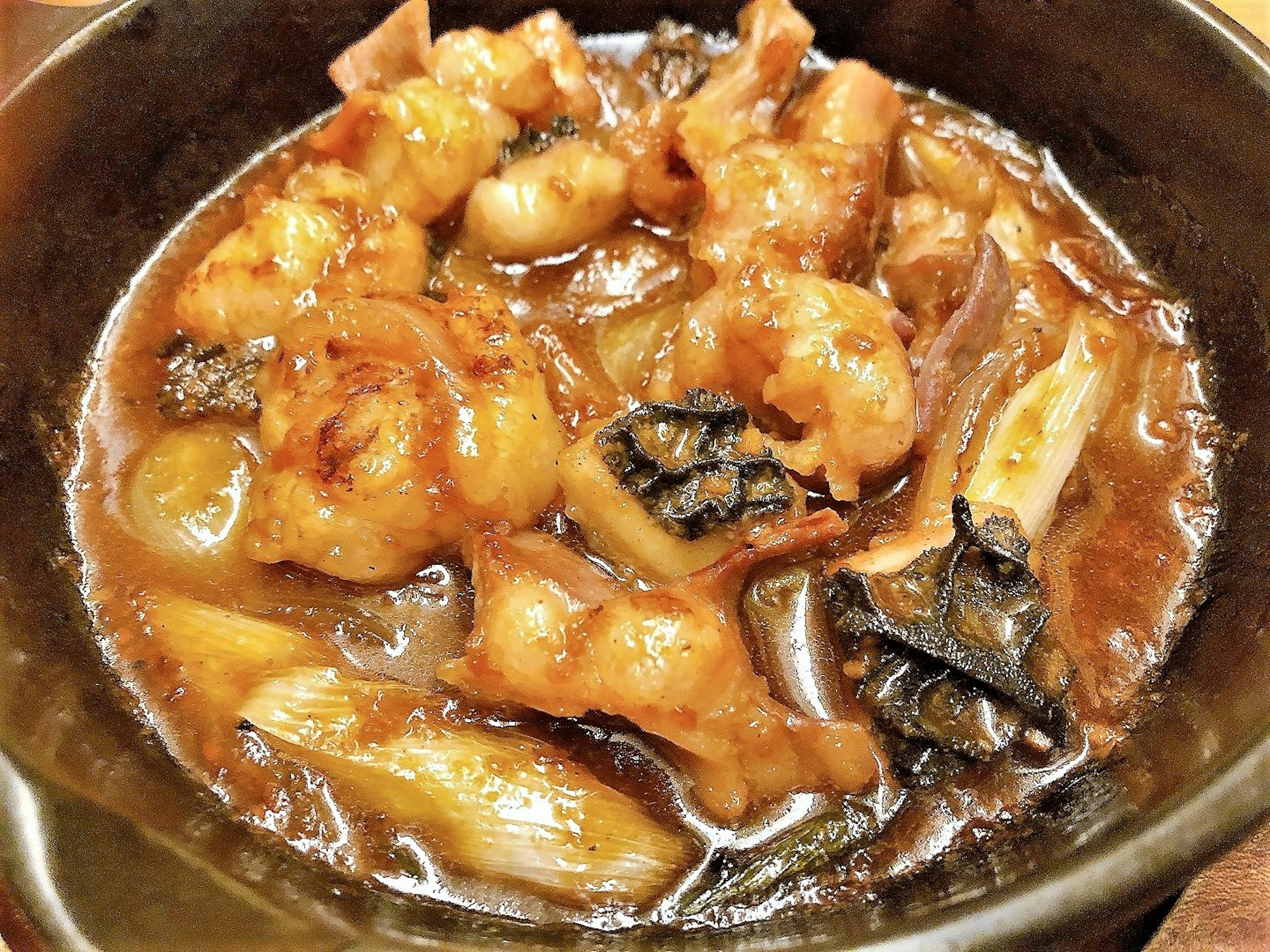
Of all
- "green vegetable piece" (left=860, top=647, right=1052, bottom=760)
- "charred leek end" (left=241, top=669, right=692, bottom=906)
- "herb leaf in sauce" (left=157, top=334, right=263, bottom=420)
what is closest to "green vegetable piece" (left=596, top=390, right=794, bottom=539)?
"green vegetable piece" (left=860, top=647, right=1052, bottom=760)

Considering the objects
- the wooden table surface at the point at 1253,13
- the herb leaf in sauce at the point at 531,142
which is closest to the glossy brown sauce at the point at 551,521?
the herb leaf in sauce at the point at 531,142

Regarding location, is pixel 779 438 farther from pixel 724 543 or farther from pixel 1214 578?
pixel 1214 578

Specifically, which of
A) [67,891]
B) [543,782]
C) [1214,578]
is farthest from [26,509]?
[1214,578]

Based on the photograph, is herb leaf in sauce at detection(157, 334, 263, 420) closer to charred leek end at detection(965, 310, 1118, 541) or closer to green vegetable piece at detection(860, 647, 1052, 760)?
green vegetable piece at detection(860, 647, 1052, 760)

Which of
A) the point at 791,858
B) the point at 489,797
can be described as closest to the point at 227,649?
the point at 489,797

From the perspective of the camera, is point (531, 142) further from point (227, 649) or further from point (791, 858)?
point (791, 858)

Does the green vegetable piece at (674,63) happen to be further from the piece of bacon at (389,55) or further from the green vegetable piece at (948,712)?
the green vegetable piece at (948,712)
